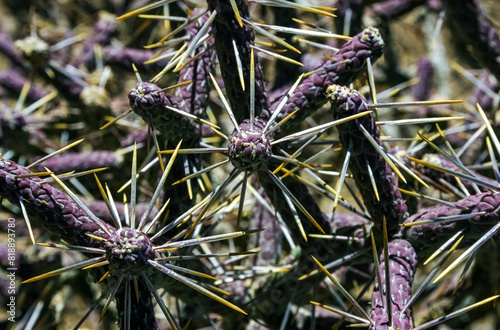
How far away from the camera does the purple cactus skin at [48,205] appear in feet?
3.12

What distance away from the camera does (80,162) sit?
5.34 feet

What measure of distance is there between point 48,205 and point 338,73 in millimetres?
609

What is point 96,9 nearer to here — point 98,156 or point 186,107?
point 98,156

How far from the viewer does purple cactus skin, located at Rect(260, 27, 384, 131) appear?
1.04 metres

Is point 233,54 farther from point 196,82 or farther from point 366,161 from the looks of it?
point 366,161

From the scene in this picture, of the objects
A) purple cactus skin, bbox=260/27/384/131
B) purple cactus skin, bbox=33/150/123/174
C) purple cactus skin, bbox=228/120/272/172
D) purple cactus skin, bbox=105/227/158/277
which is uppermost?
purple cactus skin, bbox=33/150/123/174

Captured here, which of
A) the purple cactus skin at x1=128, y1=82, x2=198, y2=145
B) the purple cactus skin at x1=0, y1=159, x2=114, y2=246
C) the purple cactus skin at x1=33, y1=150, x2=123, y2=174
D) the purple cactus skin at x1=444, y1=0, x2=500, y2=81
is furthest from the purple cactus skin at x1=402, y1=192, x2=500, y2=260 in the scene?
the purple cactus skin at x1=33, y1=150, x2=123, y2=174

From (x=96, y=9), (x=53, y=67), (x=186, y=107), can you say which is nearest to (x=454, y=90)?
(x=96, y=9)

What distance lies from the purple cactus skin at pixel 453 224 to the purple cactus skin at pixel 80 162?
3.20ft

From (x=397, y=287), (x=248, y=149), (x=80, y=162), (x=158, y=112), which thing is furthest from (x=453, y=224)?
(x=80, y=162)

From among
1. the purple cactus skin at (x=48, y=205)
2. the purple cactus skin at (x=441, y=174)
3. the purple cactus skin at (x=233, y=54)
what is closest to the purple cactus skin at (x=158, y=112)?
the purple cactus skin at (x=233, y=54)

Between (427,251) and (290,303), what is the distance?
0.43 metres

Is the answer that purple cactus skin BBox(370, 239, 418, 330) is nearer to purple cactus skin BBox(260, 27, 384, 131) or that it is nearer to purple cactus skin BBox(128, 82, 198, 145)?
purple cactus skin BBox(260, 27, 384, 131)

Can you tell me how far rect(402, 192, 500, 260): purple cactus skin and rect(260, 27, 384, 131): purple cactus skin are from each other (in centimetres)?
32
